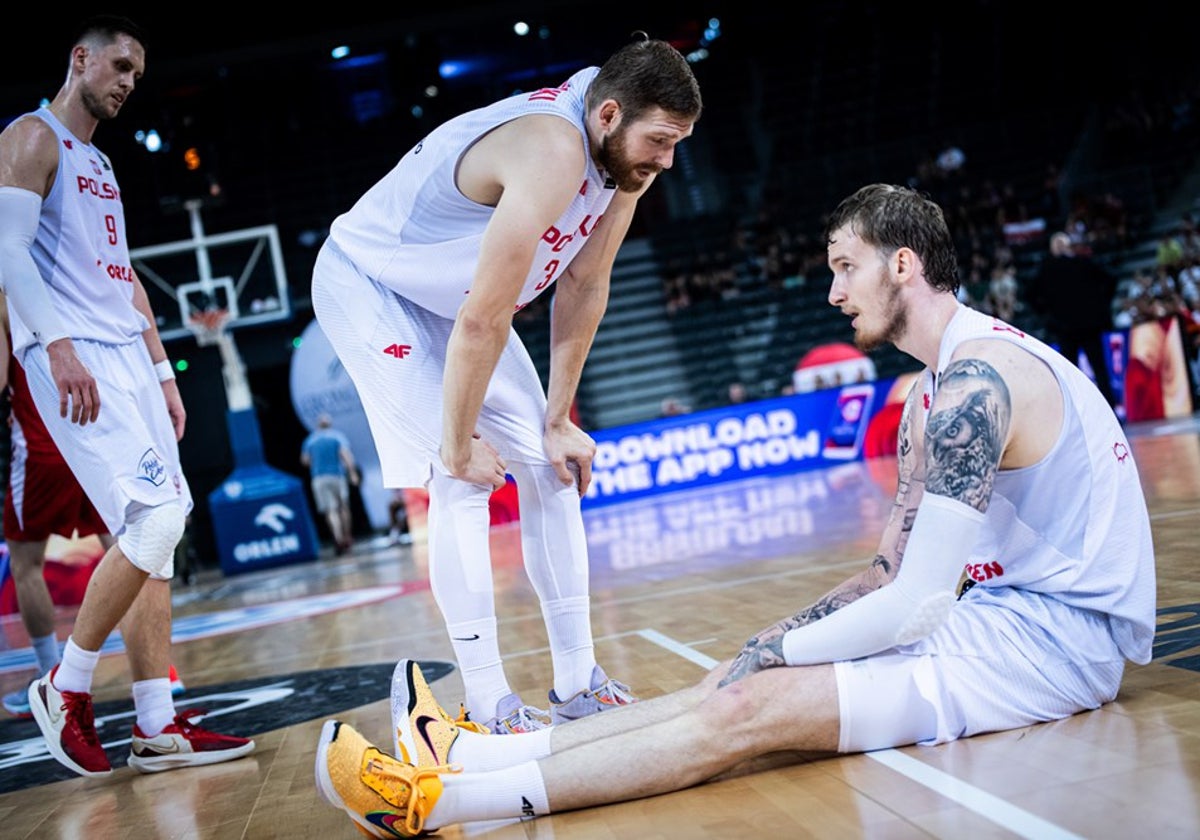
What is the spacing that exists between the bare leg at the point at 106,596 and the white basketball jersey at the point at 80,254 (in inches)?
26.9

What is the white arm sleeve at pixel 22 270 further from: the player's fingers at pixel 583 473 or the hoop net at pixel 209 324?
the hoop net at pixel 209 324

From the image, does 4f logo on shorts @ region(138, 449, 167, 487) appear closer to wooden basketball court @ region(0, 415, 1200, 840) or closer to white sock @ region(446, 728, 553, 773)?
wooden basketball court @ region(0, 415, 1200, 840)

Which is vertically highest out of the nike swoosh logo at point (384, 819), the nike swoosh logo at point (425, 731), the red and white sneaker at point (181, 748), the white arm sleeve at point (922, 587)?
the white arm sleeve at point (922, 587)

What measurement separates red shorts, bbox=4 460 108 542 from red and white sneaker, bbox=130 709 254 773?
5.69 ft

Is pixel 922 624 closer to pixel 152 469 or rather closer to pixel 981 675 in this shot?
pixel 981 675

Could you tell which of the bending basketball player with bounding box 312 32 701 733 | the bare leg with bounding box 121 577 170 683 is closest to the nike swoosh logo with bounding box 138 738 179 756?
the bare leg with bounding box 121 577 170 683

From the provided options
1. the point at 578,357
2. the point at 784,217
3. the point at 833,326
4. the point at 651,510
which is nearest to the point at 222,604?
the point at 651,510

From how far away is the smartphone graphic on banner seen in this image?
1294 cm

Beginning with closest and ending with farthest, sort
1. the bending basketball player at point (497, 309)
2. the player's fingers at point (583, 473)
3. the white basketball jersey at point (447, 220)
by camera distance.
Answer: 1. the bending basketball player at point (497, 309)
2. the white basketball jersey at point (447, 220)
3. the player's fingers at point (583, 473)

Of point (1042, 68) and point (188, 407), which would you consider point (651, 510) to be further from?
point (1042, 68)

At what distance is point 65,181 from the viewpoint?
3438mm

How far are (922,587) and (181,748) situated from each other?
226 cm

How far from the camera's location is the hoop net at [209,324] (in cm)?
1432

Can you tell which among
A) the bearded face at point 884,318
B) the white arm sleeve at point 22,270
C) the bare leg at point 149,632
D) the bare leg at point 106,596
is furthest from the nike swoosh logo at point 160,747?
the bearded face at point 884,318
